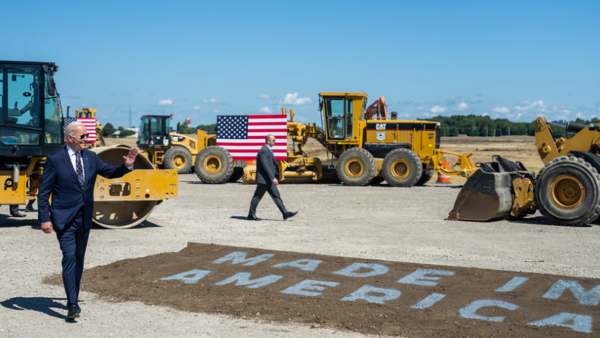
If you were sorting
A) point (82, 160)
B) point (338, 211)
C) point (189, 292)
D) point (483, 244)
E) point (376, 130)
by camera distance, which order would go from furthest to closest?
1. point (376, 130)
2. point (338, 211)
3. point (483, 244)
4. point (189, 292)
5. point (82, 160)

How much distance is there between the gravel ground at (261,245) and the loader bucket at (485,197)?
0.96 ft

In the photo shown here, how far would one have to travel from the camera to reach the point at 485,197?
41.9 ft

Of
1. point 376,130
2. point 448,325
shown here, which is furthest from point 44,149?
point 376,130

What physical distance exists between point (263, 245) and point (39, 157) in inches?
188

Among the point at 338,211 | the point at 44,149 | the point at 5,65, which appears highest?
the point at 5,65

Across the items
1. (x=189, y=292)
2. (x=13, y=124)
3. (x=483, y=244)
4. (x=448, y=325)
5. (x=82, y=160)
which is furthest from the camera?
(x=13, y=124)

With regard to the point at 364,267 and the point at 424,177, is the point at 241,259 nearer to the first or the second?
the point at 364,267

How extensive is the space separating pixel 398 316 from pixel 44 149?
26.8ft

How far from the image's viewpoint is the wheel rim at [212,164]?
76.2 ft

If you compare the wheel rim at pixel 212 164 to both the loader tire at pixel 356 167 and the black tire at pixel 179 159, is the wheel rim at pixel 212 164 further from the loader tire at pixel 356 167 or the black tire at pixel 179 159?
the black tire at pixel 179 159

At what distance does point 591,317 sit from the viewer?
5938 millimetres

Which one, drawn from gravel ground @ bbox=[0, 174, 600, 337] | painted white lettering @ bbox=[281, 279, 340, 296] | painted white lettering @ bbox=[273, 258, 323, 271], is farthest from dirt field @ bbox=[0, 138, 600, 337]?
painted white lettering @ bbox=[281, 279, 340, 296]

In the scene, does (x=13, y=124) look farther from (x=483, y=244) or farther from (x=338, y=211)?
(x=483, y=244)

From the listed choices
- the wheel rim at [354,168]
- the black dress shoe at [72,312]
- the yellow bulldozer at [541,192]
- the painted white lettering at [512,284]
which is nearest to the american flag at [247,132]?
the wheel rim at [354,168]
